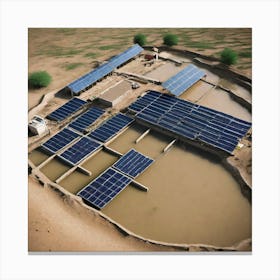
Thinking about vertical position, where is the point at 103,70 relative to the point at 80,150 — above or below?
above

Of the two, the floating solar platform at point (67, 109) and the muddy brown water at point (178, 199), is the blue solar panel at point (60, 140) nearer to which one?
the muddy brown water at point (178, 199)

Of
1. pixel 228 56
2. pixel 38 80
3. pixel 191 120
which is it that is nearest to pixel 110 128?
pixel 191 120

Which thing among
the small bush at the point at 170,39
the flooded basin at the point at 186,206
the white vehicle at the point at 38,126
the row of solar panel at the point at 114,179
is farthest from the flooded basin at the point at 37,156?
the small bush at the point at 170,39

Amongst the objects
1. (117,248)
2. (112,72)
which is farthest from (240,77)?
(117,248)

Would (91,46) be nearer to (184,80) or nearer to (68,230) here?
(184,80)

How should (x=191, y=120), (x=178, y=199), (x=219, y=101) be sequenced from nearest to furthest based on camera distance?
(x=178, y=199) → (x=191, y=120) → (x=219, y=101)

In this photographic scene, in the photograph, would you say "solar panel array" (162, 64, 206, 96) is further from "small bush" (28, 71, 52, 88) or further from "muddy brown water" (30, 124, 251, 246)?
"small bush" (28, 71, 52, 88)

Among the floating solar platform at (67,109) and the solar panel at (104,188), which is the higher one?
the floating solar platform at (67,109)
